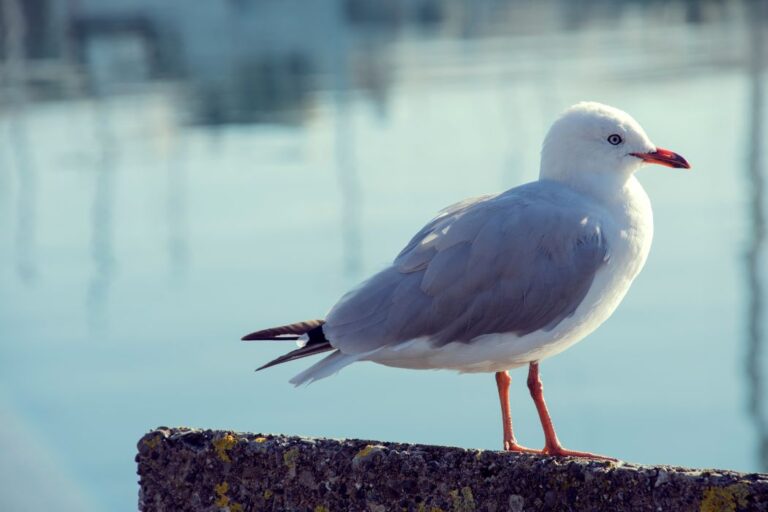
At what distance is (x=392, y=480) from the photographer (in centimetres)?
206

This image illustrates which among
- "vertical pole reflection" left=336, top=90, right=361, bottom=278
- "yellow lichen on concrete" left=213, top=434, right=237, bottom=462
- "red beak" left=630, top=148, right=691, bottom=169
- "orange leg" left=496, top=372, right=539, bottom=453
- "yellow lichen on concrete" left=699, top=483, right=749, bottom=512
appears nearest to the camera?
"yellow lichen on concrete" left=699, top=483, right=749, bottom=512

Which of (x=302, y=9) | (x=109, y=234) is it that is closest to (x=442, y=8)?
(x=302, y=9)

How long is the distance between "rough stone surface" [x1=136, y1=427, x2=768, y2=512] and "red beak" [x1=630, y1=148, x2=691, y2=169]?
4.14 ft

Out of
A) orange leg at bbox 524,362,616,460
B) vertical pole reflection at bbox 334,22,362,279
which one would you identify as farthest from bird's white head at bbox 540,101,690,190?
vertical pole reflection at bbox 334,22,362,279

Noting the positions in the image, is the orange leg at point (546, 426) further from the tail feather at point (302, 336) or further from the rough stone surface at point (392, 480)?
the rough stone surface at point (392, 480)

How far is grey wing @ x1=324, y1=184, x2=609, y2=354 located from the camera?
2.84 metres

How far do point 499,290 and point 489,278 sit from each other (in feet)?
0.11

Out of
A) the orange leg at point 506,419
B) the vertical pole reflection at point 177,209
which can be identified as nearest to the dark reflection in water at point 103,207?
the vertical pole reflection at point 177,209

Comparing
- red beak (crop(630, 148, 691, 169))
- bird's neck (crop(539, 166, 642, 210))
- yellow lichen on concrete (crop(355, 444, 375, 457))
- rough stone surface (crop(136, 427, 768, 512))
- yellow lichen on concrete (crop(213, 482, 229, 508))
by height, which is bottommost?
yellow lichen on concrete (crop(213, 482, 229, 508))

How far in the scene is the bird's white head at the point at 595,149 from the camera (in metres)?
3.12

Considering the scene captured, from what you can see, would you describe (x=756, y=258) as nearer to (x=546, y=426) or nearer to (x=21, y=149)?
(x=546, y=426)

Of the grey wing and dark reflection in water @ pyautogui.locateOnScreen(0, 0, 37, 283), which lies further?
dark reflection in water @ pyautogui.locateOnScreen(0, 0, 37, 283)

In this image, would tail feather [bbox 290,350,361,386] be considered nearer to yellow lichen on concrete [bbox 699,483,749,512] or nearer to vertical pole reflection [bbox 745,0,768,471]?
yellow lichen on concrete [bbox 699,483,749,512]

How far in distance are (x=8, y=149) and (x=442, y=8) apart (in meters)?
11.1
